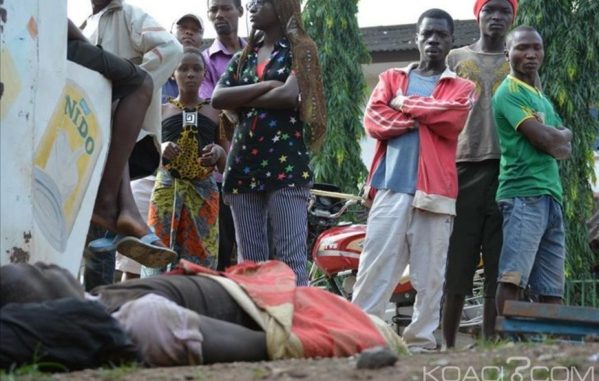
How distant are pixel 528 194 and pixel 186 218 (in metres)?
2.11

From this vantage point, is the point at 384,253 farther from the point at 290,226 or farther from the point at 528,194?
the point at 528,194

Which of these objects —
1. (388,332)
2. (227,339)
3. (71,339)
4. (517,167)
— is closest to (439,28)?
(517,167)

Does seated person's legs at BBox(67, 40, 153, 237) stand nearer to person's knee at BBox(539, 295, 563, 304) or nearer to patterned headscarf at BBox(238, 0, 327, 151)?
patterned headscarf at BBox(238, 0, 327, 151)

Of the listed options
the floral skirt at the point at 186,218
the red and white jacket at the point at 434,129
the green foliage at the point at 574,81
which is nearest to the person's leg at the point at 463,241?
the red and white jacket at the point at 434,129

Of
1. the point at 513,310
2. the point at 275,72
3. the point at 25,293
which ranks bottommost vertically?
the point at 513,310

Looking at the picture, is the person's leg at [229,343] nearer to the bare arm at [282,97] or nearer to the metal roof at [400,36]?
the bare arm at [282,97]

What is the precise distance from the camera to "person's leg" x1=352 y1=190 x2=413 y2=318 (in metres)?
7.48

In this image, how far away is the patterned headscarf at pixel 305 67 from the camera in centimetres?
745

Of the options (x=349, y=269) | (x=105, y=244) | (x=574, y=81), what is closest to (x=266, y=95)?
(x=105, y=244)

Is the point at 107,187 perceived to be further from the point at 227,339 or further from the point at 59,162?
the point at 227,339

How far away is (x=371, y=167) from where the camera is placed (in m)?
7.83

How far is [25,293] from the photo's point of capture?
492 cm

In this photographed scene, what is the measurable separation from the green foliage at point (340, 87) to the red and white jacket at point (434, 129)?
29.8 feet

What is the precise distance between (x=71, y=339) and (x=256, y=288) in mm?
982
